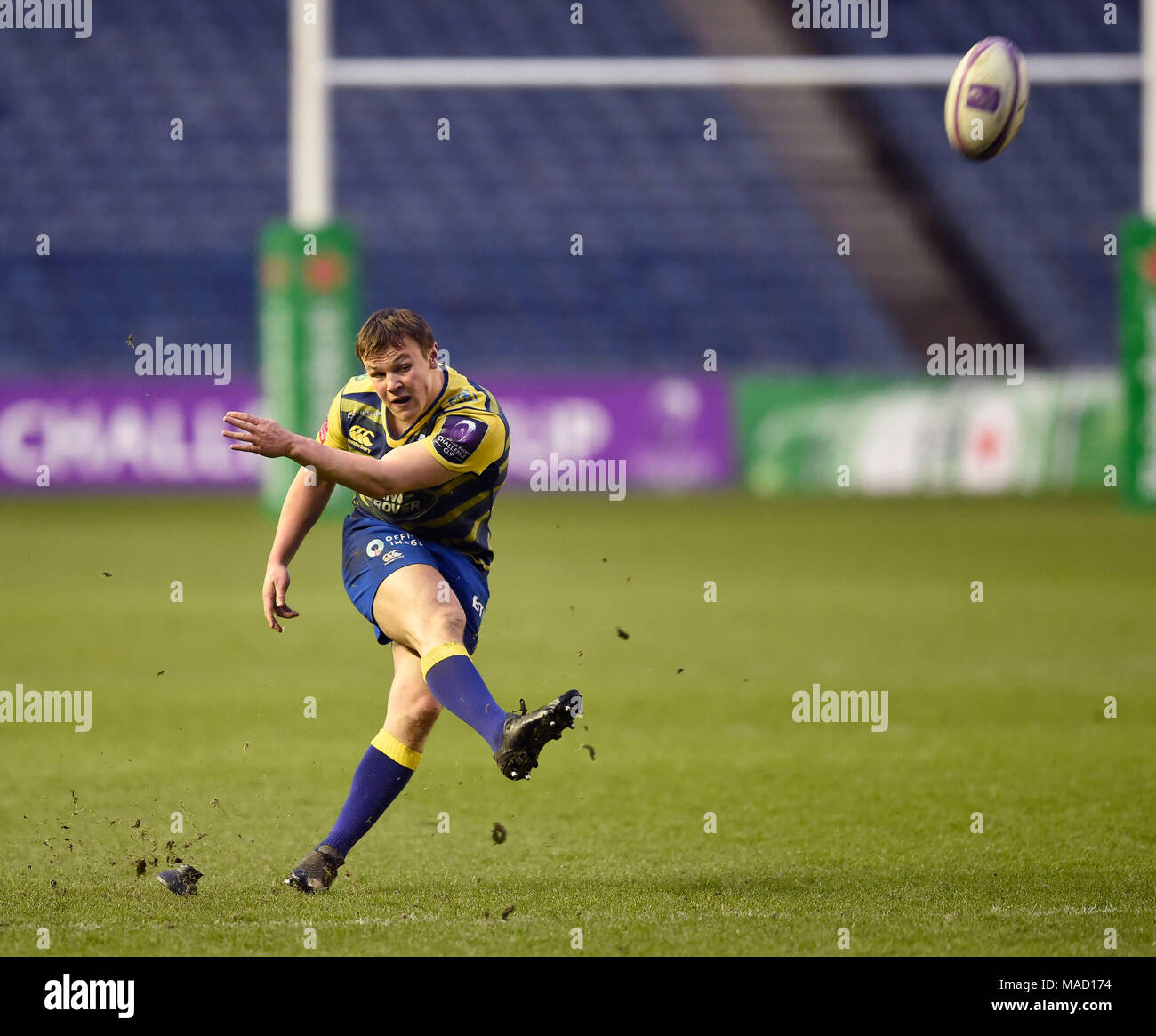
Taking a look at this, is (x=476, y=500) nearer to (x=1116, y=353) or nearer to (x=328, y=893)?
(x=328, y=893)

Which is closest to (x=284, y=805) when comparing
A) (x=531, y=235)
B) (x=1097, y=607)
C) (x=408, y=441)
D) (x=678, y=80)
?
(x=408, y=441)

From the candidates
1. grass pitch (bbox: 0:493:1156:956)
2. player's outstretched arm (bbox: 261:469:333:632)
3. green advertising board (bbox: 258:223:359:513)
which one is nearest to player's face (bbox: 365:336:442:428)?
player's outstretched arm (bbox: 261:469:333:632)

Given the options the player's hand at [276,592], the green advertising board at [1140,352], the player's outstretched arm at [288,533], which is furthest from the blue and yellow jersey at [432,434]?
the green advertising board at [1140,352]

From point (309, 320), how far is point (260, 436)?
13.2 m

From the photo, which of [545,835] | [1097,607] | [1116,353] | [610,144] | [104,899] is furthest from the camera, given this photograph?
[610,144]

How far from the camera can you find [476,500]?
4.84 meters

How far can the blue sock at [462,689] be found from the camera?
4383mm

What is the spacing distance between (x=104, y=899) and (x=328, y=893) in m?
0.61

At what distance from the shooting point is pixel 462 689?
4.46 m

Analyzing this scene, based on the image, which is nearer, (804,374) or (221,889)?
(221,889)

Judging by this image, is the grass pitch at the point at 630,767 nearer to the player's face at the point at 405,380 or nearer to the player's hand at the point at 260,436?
the player's hand at the point at 260,436

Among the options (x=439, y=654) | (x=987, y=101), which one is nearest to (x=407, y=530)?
(x=439, y=654)

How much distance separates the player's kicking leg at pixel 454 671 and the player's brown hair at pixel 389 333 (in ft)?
2.00
